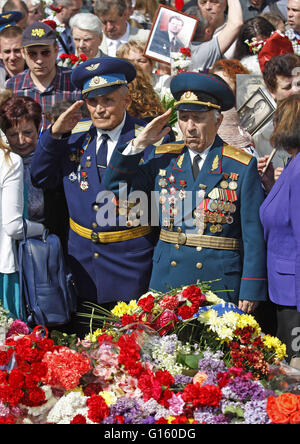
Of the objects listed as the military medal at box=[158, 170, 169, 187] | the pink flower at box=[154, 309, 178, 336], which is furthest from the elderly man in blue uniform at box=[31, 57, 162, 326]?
the pink flower at box=[154, 309, 178, 336]

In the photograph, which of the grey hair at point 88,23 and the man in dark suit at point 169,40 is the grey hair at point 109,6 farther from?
the man in dark suit at point 169,40

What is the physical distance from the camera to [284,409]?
279cm

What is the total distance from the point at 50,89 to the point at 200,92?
238 centimetres

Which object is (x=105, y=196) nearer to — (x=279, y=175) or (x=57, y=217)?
(x=57, y=217)

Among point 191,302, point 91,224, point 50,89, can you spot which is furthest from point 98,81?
point 50,89

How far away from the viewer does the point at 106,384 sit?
314 cm

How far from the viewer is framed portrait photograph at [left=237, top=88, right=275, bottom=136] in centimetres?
Result: 547

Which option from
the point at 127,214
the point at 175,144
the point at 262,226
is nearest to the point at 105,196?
the point at 127,214

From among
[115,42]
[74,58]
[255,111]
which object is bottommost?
[255,111]

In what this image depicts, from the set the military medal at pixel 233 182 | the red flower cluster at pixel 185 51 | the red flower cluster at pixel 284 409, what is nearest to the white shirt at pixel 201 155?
the military medal at pixel 233 182

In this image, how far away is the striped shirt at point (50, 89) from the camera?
21.1 feet

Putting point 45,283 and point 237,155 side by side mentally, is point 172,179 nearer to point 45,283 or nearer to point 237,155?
point 237,155

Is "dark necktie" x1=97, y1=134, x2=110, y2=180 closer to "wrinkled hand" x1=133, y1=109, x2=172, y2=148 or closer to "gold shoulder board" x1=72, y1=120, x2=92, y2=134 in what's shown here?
"gold shoulder board" x1=72, y1=120, x2=92, y2=134

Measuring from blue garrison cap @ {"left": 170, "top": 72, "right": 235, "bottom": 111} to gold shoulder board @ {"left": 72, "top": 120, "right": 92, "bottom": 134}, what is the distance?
2.54 feet
